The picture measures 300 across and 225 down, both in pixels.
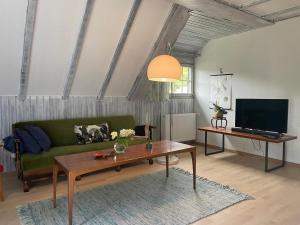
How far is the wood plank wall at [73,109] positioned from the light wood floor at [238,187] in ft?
2.98

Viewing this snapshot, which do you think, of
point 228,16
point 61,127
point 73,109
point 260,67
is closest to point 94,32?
point 73,109

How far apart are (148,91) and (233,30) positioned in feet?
6.87

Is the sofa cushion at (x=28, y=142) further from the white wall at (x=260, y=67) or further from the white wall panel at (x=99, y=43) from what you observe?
the white wall at (x=260, y=67)

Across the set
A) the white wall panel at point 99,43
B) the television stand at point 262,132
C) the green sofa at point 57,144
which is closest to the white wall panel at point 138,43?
the white wall panel at point 99,43

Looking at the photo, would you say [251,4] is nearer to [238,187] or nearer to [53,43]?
[238,187]

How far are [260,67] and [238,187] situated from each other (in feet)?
8.24

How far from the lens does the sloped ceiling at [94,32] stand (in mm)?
3189

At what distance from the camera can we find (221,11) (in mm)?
3596

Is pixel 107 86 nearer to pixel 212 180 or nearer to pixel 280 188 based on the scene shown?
pixel 212 180

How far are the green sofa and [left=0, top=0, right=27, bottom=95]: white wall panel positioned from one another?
634mm

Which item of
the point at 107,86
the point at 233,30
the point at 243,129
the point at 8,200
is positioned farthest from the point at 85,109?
the point at 233,30

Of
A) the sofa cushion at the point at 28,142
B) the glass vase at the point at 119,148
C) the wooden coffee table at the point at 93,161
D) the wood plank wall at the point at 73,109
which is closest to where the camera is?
the wooden coffee table at the point at 93,161

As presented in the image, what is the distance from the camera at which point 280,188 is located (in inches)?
131

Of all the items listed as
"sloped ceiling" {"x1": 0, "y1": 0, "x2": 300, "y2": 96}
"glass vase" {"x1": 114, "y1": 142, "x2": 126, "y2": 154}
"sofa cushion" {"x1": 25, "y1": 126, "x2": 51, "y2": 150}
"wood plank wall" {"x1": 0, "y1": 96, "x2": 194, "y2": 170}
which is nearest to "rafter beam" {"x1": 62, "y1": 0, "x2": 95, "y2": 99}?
"sloped ceiling" {"x1": 0, "y1": 0, "x2": 300, "y2": 96}
